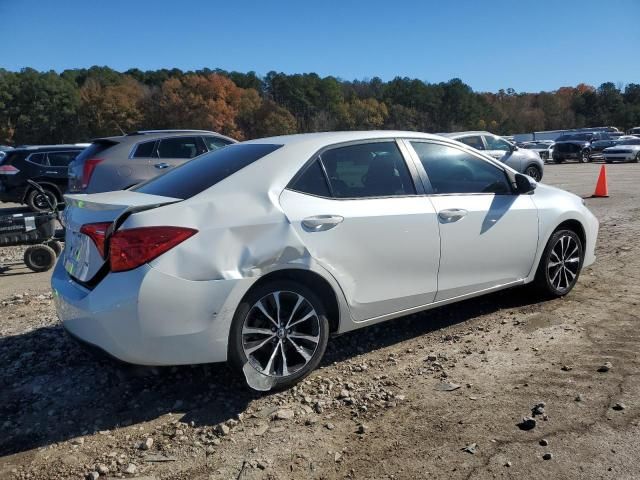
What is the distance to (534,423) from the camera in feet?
9.87

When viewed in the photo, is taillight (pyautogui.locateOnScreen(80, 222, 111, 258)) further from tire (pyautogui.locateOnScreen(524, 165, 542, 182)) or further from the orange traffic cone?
tire (pyautogui.locateOnScreen(524, 165, 542, 182))

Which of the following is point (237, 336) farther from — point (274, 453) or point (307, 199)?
point (307, 199)

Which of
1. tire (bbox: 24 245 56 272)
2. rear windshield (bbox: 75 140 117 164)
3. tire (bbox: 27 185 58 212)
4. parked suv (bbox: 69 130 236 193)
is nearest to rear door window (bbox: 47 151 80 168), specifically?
tire (bbox: 27 185 58 212)

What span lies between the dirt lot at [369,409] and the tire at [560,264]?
0.32 metres

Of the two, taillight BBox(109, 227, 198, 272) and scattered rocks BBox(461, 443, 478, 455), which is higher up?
taillight BBox(109, 227, 198, 272)

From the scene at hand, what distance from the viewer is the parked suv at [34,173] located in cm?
1328

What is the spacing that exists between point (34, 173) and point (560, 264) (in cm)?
1256

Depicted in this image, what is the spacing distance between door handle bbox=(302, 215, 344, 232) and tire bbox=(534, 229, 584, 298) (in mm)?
2326

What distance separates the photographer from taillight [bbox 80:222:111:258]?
3.13 meters

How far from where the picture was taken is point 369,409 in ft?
10.7

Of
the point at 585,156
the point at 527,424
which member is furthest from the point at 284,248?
the point at 585,156

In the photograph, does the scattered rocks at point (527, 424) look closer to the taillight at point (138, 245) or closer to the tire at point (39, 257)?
the taillight at point (138, 245)

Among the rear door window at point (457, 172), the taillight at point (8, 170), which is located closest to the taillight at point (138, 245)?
the rear door window at point (457, 172)

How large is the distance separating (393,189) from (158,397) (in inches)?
83.6
